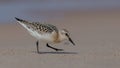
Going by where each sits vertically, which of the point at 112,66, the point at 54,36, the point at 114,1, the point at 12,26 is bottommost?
the point at 112,66

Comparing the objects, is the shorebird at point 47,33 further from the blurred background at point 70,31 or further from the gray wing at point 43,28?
the blurred background at point 70,31

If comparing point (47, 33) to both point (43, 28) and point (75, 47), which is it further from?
point (75, 47)

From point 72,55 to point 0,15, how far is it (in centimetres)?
719

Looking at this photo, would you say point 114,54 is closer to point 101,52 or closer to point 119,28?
point 101,52

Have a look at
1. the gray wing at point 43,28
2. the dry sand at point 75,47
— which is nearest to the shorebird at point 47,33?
the gray wing at point 43,28

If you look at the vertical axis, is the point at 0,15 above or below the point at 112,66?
above

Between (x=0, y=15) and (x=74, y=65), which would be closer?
(x=74, y=65)

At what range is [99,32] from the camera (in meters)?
13.9

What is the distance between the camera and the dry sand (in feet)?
30.8

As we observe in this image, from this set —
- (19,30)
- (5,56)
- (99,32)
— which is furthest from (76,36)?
(5,56)

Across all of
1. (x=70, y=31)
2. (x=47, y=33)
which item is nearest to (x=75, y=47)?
(x=47, y=33)

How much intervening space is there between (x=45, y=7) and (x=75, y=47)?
26.1 ft

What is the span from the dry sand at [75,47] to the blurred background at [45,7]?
0.82 m

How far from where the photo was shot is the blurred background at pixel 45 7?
17234 mm
